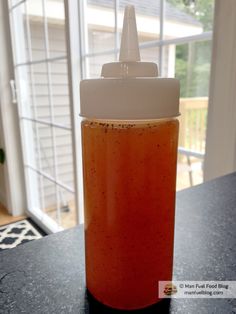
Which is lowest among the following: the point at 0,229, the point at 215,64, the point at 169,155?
the point at 0,229

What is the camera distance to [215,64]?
2.57 feet

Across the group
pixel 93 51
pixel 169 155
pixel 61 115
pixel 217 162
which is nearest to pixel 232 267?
pixel 169 155

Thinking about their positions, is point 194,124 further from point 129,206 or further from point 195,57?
point 129,206

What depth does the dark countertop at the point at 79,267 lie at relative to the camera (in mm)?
274

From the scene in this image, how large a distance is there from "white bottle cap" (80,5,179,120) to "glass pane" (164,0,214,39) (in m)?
0.77

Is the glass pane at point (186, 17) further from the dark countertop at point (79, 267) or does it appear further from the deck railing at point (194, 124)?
the dark countertop at point (79, 267)

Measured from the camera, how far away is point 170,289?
0.29 meters

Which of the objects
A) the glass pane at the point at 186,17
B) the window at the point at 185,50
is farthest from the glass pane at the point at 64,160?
the glass pane at the point at 186,17

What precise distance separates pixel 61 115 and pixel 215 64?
1.28m

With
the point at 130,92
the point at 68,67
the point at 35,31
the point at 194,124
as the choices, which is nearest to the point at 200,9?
the point at 194,124

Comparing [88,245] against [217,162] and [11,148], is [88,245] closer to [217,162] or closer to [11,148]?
[217,162]

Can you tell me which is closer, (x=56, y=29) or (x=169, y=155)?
(x=169, y=155)

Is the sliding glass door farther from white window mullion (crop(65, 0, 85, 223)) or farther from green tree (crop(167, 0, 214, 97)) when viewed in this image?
green tree (crop(167, 0, 214, 97))

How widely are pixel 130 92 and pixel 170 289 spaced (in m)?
0.21
